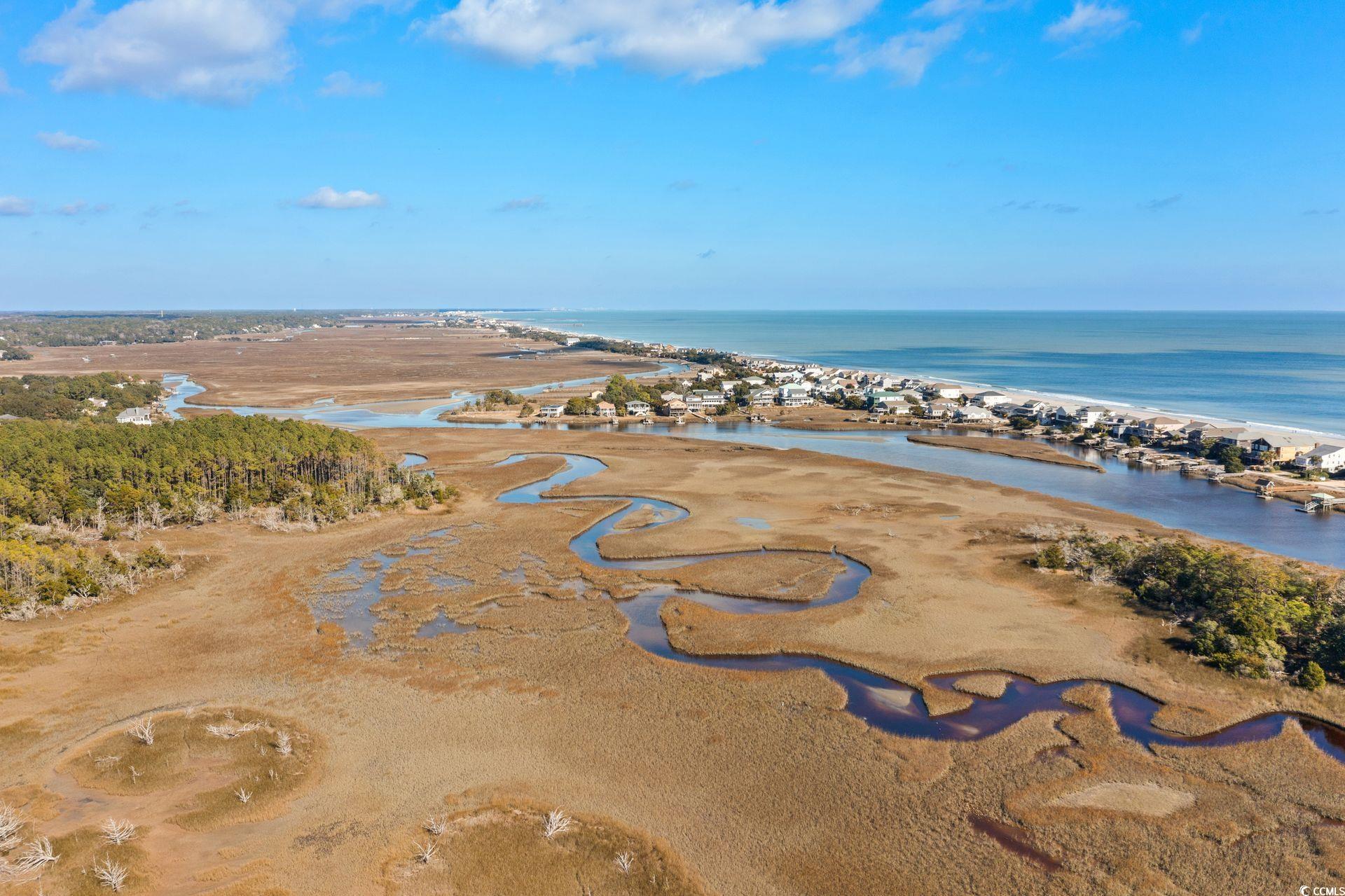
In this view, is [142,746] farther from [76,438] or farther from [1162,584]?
[1162,584]

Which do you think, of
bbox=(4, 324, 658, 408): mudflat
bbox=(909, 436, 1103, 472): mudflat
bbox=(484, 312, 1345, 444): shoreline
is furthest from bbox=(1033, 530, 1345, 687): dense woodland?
bbox=(4, 324, 658, 408): mudflat

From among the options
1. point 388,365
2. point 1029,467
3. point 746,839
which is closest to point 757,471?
point 1029,467

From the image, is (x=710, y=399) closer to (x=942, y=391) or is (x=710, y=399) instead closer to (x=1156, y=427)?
(x=942, y=391)

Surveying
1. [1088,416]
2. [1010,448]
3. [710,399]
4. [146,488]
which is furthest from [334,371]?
[1088,416]

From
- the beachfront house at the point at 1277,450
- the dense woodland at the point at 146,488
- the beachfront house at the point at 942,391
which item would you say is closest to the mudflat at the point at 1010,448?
the beachfront house at the point at 1277,450

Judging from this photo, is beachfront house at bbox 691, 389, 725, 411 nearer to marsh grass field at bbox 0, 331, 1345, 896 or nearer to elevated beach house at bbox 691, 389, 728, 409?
elevated beach house at bbox 691, 389, 728, 409

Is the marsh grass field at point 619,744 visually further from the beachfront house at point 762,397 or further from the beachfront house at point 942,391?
the beachfront house at point 942,391
